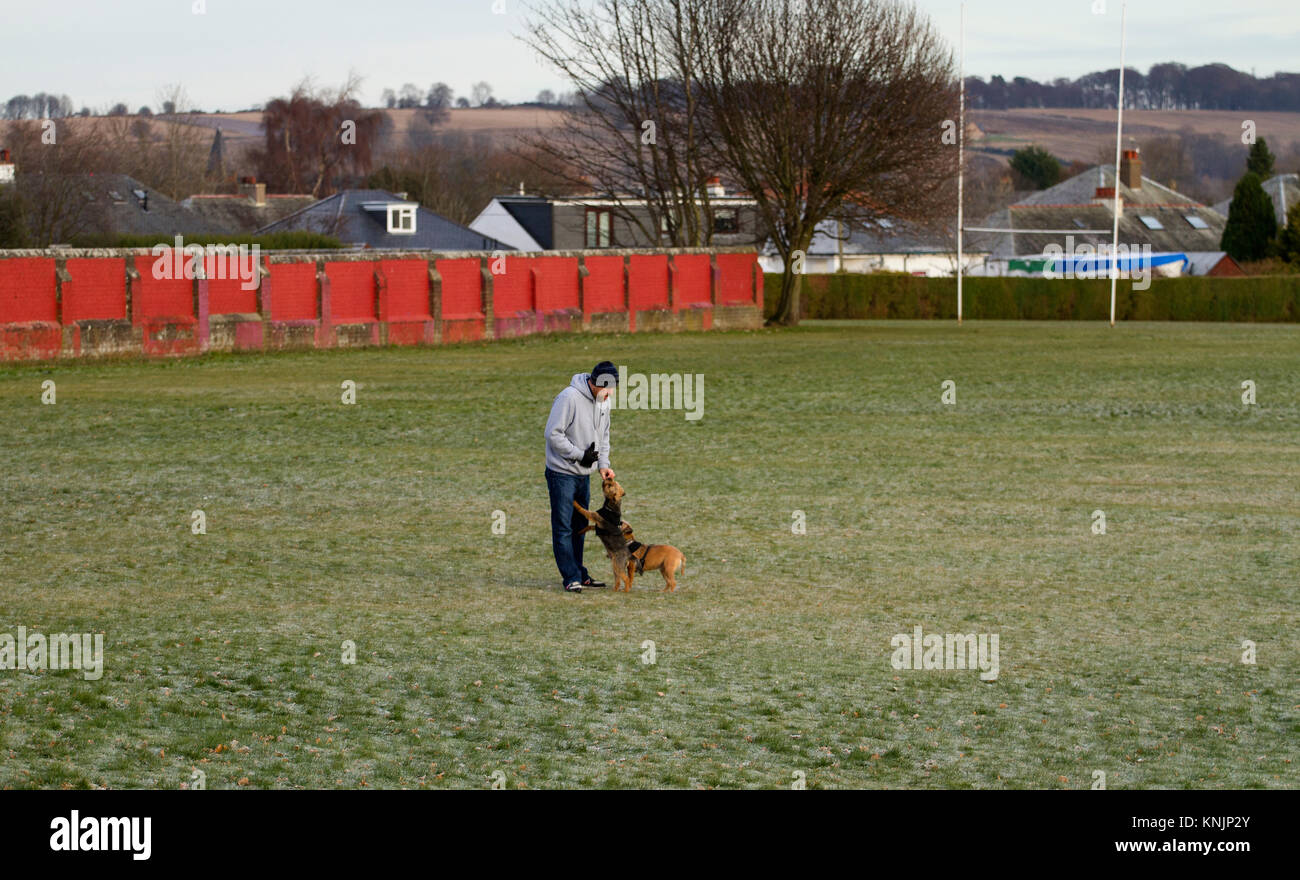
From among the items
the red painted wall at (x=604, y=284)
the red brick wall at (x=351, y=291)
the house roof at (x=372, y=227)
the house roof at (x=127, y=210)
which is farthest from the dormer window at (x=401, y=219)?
the red brick wall at (x=351, y=291)

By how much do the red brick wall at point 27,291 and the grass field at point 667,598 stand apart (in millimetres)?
7899

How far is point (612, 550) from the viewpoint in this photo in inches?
460

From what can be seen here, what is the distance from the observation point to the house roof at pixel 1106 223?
93.8 metres

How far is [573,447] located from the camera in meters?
11.5

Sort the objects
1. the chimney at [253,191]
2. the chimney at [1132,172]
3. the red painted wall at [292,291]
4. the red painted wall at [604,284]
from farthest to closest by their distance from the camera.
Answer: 1. the chimney at [1132,172]
2. the chimney at [253,191]
3. the red painted wall at [604,284]
4. the red painted wall at [292,291]

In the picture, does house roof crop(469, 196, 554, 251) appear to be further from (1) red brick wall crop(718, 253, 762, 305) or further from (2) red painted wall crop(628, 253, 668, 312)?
(2) red painted wall crop(628, 253, 668, 312)

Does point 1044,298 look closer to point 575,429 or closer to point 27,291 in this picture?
point 27,291

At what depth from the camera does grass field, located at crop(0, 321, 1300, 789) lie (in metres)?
7.65

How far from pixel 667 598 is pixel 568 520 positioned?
95 cm

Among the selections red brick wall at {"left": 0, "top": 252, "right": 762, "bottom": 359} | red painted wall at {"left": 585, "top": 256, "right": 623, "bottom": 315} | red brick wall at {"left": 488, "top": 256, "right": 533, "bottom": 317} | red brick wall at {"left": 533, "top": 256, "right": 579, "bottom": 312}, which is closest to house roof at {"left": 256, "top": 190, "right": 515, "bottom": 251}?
red brick wall at {"left": 0, "top": 252, "right": 762, "bottom": 359}

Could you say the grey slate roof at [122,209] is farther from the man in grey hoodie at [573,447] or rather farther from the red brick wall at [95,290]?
the man in grey hoodie at [573,447]

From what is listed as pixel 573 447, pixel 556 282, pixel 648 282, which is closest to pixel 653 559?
pixel 573 447

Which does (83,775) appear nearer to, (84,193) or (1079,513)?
(1079,513)
